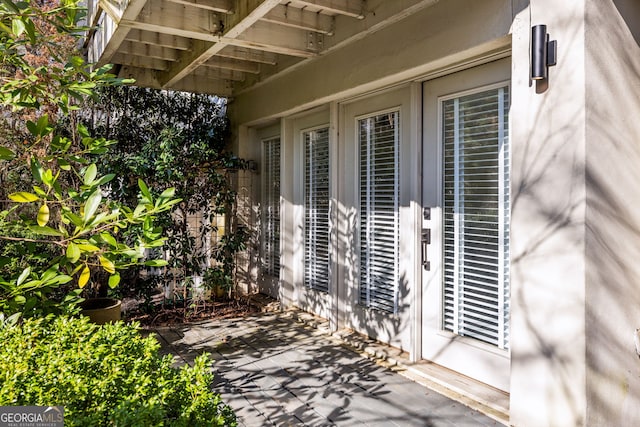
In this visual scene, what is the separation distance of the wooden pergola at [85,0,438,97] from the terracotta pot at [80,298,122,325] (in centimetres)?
211

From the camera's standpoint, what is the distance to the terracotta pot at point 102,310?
3615 millimetres

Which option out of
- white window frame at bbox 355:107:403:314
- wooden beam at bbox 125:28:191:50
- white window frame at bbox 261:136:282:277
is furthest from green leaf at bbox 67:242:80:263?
white window frame at bbox 261:136:282:277

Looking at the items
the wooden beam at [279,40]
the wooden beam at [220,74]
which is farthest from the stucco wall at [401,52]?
the wooden beam at [220,74]

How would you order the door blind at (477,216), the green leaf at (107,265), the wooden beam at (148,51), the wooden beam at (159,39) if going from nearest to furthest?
the green leaf at (107,265) → the door blind at (477,216) → the wooden beam at (159,39) → the wooden beam at (148,51)

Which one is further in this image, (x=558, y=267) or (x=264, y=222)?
(x=264, y=222)

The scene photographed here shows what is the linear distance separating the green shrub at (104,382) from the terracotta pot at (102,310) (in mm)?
1939

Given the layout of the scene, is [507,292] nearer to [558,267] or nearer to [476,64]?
[558,267]

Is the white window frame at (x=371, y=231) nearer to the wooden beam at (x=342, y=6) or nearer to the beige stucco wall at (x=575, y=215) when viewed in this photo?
the wooden beam at (x=342, y=6)

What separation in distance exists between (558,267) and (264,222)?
3.80 m

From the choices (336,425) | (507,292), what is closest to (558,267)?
(507,292)

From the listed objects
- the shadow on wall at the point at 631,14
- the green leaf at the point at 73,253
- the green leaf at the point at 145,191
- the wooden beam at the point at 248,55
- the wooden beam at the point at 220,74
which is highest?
the wooden beam at the point at 220,74

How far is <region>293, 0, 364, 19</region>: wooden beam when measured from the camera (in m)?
3.13

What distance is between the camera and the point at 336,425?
251cm

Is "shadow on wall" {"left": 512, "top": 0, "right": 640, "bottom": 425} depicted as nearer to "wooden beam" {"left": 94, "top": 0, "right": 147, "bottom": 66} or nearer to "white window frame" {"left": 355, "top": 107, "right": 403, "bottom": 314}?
"white window frame" {"left": 355, "top": 107, "right": 403, "bottom": 314}
